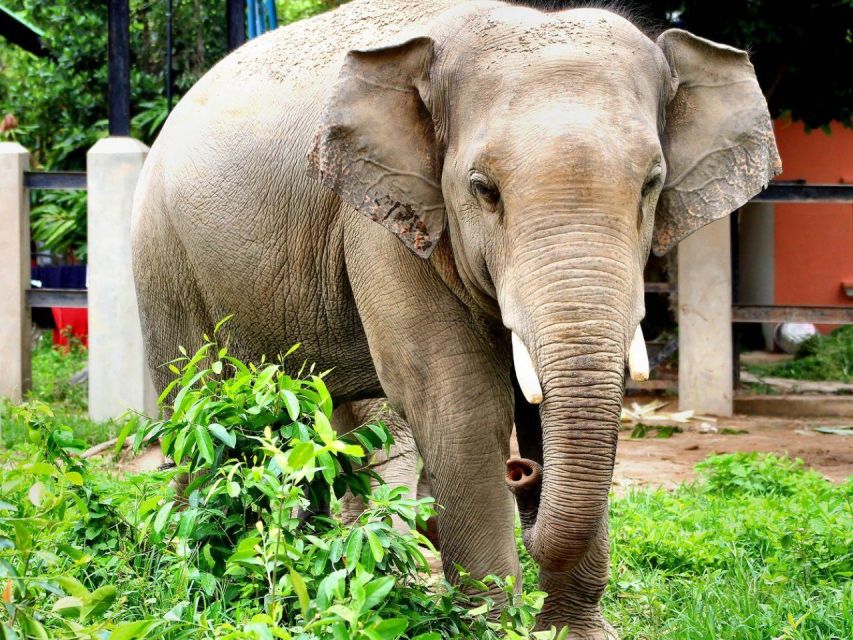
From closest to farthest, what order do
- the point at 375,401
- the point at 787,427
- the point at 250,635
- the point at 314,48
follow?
the point at 250,635 < the point at 314,48 < the point at 375,401 < the point at 787,427

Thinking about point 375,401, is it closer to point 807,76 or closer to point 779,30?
point 779,30

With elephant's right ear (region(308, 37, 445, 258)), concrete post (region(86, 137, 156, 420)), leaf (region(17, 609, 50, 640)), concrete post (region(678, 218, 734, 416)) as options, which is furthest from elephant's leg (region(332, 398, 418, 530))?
concrete post (region(678, 218, 734, 416))

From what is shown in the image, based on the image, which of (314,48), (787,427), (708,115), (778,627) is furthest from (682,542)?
(787,427)

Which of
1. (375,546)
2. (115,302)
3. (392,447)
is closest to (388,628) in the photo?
(375,546)

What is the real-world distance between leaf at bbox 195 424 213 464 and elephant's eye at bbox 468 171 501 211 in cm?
108

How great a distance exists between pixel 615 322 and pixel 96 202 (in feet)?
23.7

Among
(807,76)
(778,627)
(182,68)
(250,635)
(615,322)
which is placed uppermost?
(182,68)

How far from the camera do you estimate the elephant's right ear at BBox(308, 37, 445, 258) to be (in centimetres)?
409

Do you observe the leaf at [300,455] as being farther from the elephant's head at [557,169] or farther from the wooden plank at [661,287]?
the wooden plank at [661,287]

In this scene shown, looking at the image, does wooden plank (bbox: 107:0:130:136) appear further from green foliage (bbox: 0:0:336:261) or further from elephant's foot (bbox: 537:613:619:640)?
elephant's foot (bbox: 537:613:619:640)

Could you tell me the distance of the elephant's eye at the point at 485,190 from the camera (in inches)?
148

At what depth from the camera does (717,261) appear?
1030 cm

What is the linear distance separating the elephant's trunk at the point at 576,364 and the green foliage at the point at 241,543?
0.31 meters

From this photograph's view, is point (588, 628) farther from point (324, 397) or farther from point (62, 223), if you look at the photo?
point (62, 223)
